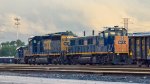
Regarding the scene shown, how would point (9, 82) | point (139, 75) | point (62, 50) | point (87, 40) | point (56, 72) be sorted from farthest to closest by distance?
point (62, 50) → point (87, 40) → point (56, 72) → point (139, 75) → point (9, 82)

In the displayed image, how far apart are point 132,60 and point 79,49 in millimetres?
8272

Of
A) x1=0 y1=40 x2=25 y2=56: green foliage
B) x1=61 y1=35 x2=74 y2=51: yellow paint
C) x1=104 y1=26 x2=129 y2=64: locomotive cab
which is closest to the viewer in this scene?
x1=104 y1=26 x2=129 y2=64: locomotive cab

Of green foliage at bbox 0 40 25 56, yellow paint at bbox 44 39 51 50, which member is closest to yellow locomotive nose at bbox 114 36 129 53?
yellow paint at bbox 44 39 51 50

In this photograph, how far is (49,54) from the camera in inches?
1928

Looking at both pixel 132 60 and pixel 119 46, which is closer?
pixel 132 60

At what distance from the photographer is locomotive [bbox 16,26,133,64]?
1622 inches

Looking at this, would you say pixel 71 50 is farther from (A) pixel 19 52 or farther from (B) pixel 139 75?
(B) pixel 139 75

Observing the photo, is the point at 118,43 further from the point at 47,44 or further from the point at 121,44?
the point at 47,44

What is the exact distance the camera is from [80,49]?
4500cm

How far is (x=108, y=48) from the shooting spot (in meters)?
41.5

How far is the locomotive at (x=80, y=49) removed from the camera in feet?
135

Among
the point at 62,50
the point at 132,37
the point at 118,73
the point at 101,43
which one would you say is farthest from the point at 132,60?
the point at 118,73

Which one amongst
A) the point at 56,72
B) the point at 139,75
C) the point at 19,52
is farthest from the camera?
the point at 19,52

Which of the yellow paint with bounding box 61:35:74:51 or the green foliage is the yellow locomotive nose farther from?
the green foliage
